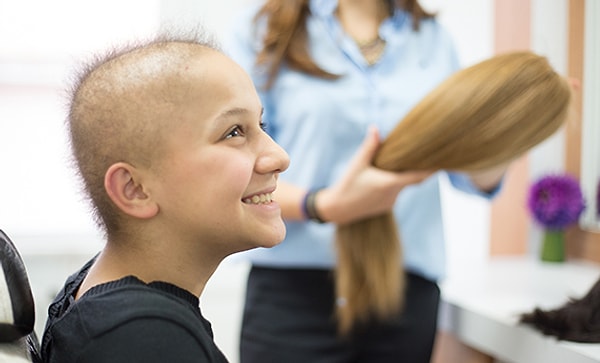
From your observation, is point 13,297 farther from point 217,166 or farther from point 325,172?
point 325,172

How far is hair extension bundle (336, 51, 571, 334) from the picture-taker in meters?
1.12

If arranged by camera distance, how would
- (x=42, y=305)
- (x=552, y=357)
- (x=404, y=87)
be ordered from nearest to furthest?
(x=552, y=357) → (x=404, y=87) → (x=42, y=305)

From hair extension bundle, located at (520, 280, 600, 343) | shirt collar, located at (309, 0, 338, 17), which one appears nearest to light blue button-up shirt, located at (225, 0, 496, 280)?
shirt collar, located at (309, 0, 338, 17)

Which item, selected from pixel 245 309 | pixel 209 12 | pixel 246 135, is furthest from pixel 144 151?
pixel 209 12

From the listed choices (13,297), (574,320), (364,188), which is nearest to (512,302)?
(574,320)

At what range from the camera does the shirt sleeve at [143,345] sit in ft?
2.06

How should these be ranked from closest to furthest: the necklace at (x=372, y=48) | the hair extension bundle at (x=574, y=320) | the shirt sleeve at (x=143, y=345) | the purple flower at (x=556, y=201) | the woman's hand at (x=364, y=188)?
the shirt sleeve at (x=143, y=345) → the hair extension bundle at (x=574, y=320) → the woman's hand at (x=364, y=188) → the necklace at (x=372, y=48) → the purple flower at (x=556, y=201)

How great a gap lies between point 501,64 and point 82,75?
684mm

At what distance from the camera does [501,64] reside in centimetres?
114

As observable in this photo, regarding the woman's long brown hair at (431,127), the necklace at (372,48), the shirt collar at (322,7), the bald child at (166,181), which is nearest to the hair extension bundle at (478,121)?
the woman's long brown hair at (431,127)

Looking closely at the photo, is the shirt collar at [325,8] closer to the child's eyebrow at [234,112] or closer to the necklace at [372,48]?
the necklace at [372,48]

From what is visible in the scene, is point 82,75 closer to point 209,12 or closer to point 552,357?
point 552,357

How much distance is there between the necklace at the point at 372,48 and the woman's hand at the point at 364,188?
0.53 feet

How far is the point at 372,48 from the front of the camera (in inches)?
50.9
